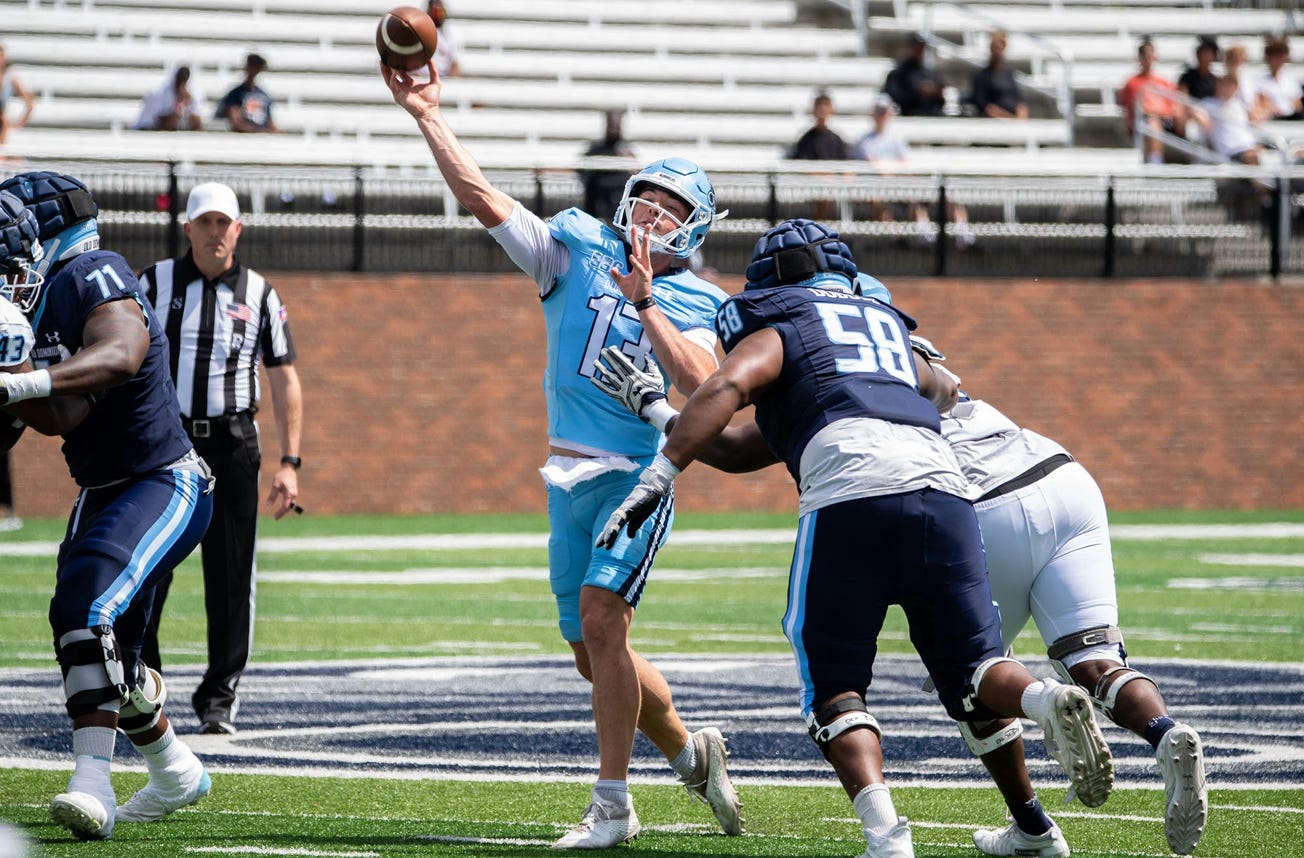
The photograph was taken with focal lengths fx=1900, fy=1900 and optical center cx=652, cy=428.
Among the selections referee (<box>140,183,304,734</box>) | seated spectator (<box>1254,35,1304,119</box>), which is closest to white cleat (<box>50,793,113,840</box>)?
referee (<box>140,183,304,734</box>)

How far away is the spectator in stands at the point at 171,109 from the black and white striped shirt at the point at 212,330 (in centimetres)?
1246

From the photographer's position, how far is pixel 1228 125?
22391 mm

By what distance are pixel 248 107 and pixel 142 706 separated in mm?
15451

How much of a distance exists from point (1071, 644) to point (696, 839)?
4.16 ft

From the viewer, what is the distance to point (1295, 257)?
2181 cm

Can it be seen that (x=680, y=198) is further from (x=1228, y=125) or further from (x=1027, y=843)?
(x=1228, y=125)

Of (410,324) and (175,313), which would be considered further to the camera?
(410,324)

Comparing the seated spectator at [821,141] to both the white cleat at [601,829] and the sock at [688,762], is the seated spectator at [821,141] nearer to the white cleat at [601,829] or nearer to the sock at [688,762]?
the sock at [688,762]

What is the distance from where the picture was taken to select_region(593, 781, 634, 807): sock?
A: 5.53 metres

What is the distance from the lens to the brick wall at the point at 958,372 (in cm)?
1972

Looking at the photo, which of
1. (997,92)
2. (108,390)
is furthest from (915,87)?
(108,390)

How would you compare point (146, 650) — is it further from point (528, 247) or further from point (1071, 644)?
point (1071, 644)

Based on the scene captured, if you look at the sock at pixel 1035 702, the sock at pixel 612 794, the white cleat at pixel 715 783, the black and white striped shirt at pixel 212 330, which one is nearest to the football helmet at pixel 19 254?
the sock at pixel 612 794

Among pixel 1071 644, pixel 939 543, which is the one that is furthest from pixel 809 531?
pixel 1071 644
